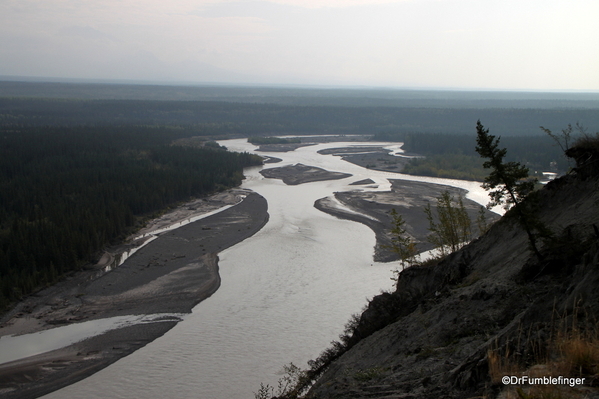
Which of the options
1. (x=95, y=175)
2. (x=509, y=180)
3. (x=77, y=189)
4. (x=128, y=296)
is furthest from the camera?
(x=95, y=175)

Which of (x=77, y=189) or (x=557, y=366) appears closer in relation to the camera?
(x=557, y=366)

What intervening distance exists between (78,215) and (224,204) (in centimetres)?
2092

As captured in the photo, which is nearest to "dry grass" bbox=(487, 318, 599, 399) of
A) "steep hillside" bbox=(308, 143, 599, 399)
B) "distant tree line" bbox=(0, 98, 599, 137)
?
"steep hillside" bbox=(308, 143, 599, 399)

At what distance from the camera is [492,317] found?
13.9m

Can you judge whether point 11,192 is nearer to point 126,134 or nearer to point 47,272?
point 47,272

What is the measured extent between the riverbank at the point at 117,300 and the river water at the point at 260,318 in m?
0.98

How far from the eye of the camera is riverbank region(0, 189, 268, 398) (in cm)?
2525

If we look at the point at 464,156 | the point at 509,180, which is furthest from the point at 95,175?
the point at 464,156

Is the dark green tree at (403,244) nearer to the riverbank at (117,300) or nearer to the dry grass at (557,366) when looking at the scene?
the riverbank at (117,300)

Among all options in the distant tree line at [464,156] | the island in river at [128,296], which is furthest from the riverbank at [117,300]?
the distant tree line at [464,156]

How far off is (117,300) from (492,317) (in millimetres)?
26992

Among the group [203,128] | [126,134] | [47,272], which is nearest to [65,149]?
[126,134]

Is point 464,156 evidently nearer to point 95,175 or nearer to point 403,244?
point 95,175

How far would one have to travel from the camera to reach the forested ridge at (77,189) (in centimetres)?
3888
